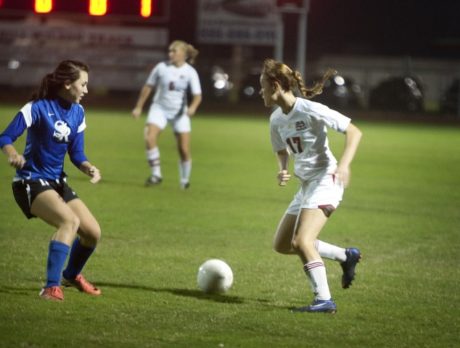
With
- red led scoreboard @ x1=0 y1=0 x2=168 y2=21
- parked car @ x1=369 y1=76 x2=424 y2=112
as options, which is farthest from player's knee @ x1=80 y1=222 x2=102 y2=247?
Result: parked car @ x1=369 y1=76 x2=424 y2=112

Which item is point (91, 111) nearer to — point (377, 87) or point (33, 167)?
point (377, 87)

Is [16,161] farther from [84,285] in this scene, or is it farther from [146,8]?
[146,8]

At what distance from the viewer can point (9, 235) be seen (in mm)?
9922

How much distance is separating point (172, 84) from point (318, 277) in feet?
27.7

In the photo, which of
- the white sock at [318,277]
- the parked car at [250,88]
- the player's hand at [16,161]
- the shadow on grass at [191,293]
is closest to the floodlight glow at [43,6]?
the shadow on grass at [191,293]

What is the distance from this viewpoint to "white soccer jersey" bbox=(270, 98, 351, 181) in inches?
276

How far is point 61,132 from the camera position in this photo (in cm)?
714

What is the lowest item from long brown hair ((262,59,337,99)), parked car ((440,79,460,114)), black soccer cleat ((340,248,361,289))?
parked car ((440,79,460,114))

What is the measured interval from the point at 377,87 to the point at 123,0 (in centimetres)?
1733

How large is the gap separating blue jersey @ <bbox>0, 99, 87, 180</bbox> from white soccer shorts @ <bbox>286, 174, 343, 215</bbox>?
5.94ft

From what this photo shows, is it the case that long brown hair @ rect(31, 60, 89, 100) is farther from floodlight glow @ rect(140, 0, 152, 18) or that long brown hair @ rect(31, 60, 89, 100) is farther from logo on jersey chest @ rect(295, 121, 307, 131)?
floodlight glow @ rect(140, 0, 152, 18)

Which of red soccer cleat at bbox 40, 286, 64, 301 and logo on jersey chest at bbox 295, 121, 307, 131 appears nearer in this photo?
red soccer cleat at bbox 40, 286, 64, 301

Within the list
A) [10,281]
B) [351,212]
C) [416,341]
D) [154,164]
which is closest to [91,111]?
[154,164]

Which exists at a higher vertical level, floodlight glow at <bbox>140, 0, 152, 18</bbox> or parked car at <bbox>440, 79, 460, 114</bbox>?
floodlight glow at <bbox>140, 0, 152, 18</bbox>
